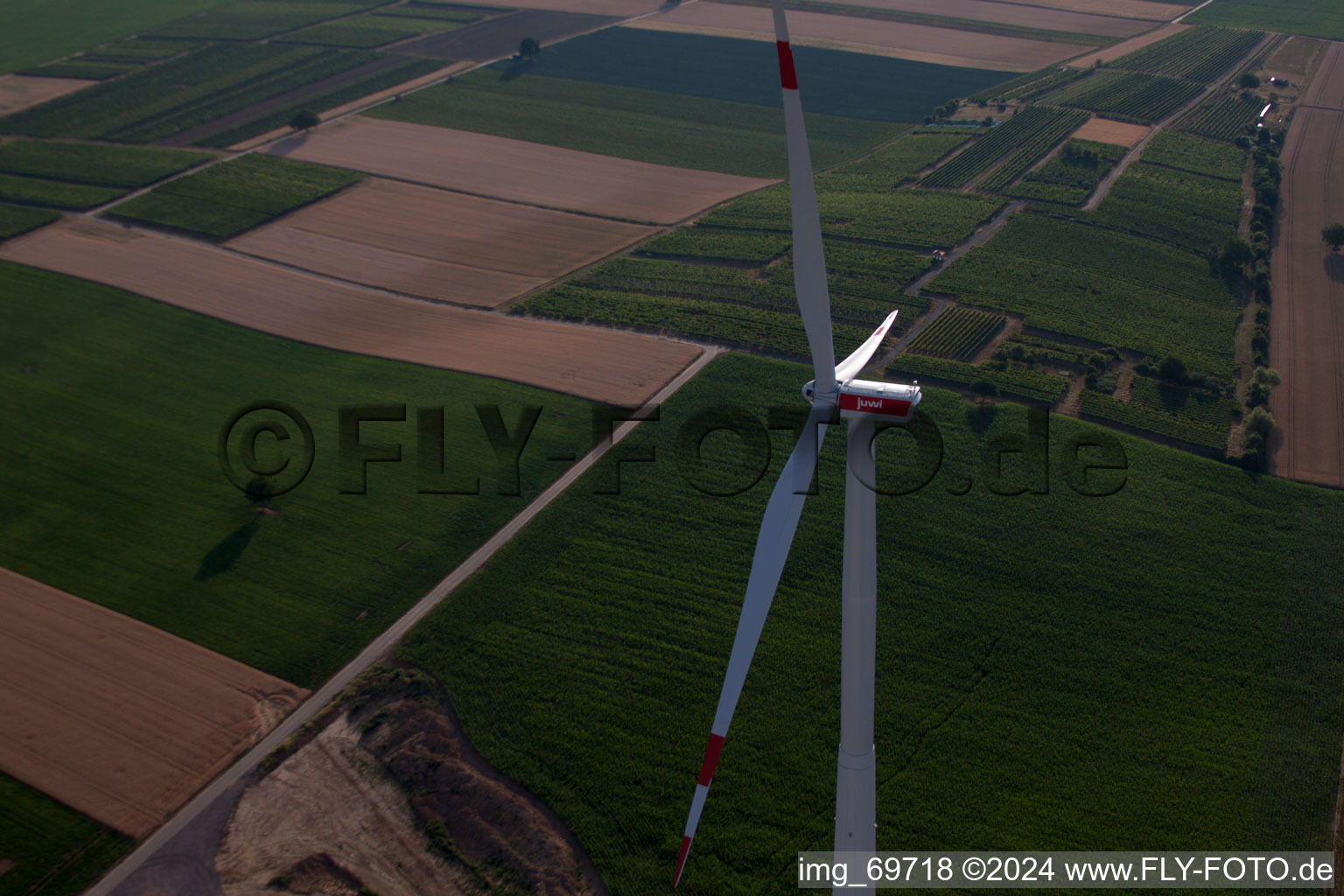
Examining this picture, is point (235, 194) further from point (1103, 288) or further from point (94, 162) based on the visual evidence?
point (1103, 288)

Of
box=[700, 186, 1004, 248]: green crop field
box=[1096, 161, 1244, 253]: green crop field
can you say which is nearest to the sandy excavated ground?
box=[1096, 161, 1244, 253]: green crop field

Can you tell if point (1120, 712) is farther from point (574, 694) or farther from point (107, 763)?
point (107, 763)

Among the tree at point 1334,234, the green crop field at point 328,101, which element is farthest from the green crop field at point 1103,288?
the green crop field at point 328,101

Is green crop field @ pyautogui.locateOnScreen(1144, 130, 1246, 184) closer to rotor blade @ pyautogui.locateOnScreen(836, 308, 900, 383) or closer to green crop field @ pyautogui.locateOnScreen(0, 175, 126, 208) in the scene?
rotor blade @ pyautogui.locateOnScreen(836, 308, 900, 383)

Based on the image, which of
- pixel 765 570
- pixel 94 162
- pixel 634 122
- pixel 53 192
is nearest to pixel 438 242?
pixel 634 122

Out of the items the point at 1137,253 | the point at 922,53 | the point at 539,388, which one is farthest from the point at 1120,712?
the point at 922,53

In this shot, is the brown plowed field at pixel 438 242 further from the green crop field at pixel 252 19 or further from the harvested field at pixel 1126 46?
the harvested field at pixel 1126 46
